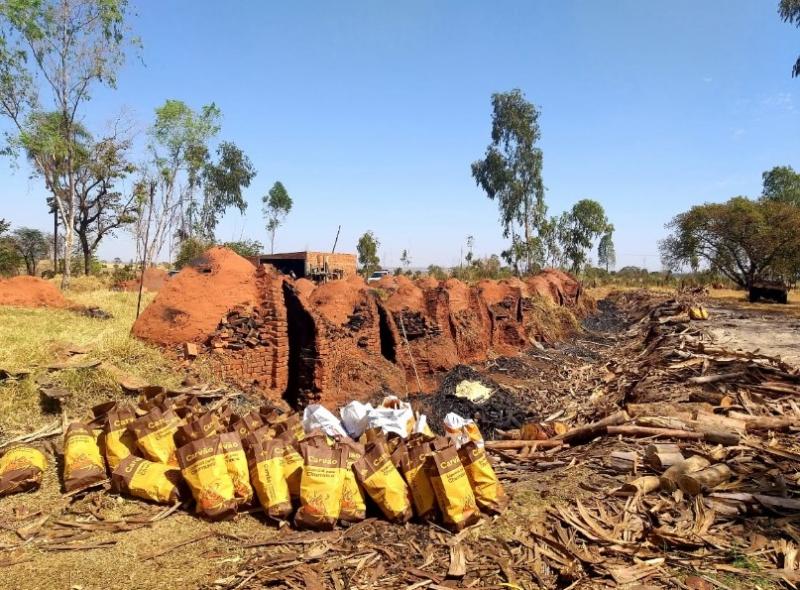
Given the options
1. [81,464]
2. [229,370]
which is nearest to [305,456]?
[81,464]

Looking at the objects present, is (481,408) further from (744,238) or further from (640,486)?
(744,238)

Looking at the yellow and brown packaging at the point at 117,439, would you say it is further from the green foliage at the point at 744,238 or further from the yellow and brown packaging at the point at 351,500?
the green foliage at the point at 744,238

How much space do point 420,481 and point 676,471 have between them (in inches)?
87.3

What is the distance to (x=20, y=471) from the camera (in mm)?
4293

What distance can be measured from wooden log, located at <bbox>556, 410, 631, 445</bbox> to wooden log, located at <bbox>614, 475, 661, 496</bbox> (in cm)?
147

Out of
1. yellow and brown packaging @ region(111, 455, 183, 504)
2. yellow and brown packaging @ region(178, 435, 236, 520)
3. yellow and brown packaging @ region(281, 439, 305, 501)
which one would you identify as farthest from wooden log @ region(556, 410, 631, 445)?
yellow and brown packaging @ region(111, 455, 183, 504)

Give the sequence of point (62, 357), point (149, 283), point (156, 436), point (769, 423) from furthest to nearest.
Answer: point (149, 283) < point (62, 357) < point (769, 423) < point (156, 436)

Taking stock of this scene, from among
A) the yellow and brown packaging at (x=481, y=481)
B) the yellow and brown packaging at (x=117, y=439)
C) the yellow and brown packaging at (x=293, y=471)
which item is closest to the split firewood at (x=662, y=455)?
the yellow and brown packaging at (x=481, y=481)

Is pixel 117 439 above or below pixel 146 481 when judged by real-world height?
above

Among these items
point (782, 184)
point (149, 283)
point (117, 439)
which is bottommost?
point (117, 439)

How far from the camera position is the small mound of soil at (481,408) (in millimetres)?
9383

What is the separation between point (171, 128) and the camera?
23.9 m

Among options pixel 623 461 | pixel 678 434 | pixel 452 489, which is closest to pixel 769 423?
pixel 678 434

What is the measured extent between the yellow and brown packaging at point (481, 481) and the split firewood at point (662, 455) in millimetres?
1597
